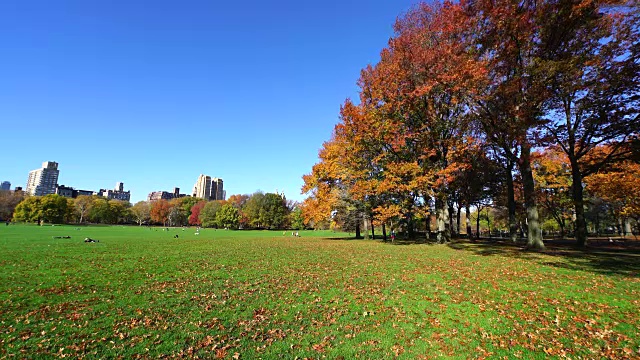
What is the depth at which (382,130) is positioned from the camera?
86.5 feet

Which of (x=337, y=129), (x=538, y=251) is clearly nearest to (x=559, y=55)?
(x=538, y=251)

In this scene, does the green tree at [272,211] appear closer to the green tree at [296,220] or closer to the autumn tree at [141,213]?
the green tree at [296,220]

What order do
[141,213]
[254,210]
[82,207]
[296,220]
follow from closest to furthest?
[254,210]
[296,220]
[82,207]
[141,213]

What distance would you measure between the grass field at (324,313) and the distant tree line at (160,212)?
6233 centimetres

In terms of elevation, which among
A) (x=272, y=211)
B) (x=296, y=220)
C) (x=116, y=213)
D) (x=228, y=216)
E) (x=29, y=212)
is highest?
(x=272, y=211)

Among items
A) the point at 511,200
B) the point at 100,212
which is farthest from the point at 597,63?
the point at 100,212

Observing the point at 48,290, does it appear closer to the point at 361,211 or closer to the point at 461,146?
the point at 461,146

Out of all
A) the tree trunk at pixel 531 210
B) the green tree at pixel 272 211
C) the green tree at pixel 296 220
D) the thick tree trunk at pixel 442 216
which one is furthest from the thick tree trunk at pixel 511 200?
the green tree at pixel 272 211

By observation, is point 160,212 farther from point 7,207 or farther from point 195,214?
point 7,207

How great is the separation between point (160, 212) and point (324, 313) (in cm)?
15778

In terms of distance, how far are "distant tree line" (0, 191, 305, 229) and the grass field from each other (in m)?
62.3

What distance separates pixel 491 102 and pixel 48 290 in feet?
85.9

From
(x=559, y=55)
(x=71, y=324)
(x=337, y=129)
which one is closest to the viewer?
(x=71, y=324)

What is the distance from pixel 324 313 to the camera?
26.1ft
